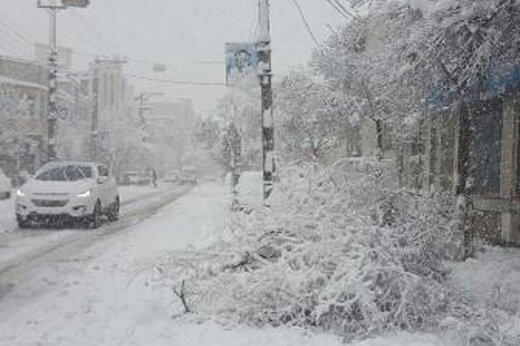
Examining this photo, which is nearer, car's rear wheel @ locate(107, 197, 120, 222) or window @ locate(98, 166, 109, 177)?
window @ locate(98, 166, 109, 177)

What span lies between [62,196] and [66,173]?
5.13 ft

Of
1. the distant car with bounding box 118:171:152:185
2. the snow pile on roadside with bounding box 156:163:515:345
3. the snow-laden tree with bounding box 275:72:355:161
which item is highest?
the snow-laden tree with bounding box 275:72:355:161

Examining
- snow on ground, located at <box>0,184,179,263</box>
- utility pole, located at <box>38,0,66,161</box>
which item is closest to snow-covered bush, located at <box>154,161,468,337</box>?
snow on ground, located at <box>0,184,179,263</box>

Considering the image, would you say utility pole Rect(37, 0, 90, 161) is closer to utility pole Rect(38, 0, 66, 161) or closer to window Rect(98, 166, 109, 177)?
utility pole Rect(38, 0, 66, 161)

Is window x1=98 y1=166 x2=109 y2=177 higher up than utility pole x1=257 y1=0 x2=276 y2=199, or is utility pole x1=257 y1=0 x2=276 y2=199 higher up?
utility pole x1=257 y1=0 x2=276 y2=199

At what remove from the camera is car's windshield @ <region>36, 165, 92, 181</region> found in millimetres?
19750

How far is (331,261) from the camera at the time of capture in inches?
314

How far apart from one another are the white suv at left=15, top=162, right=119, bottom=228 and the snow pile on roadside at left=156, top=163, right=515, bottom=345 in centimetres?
1004

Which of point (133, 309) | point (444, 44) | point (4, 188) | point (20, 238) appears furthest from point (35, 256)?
point (4, 188)

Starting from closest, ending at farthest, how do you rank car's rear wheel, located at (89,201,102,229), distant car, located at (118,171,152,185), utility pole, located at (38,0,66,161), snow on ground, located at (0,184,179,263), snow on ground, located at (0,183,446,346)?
1. snow on ground, located at (0,183,446,346)
2. snow on ground, located at (0,184,179,263)
3. car's rear wheel, located at (89,201,102,229)
4. utility pole, located at (38,0,66,161)
5. distant car, located at (118,171,152,185)

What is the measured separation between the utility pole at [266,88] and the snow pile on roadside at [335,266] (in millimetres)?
8405

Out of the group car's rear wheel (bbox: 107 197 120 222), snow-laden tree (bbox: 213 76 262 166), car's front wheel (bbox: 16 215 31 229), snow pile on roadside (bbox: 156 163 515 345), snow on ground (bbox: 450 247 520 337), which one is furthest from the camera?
snow-laden tree (bbox: 213 76 262 166)

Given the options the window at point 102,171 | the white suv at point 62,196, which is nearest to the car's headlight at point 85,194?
the white suv at point 62,196

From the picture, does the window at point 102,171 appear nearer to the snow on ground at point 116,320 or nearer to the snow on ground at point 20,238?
the snow on ground at point 20,238
